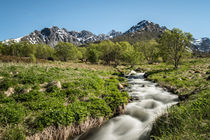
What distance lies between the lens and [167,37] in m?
27.3

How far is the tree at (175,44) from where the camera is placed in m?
26.0

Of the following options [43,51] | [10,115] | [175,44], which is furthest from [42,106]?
[43,51]

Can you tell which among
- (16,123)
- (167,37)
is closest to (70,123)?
(16,123)

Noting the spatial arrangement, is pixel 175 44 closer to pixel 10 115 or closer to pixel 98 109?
pixel 98 109

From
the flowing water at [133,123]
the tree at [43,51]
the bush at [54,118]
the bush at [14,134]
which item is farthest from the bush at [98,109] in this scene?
the tree at [43,51]

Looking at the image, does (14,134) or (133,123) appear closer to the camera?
(14,134)

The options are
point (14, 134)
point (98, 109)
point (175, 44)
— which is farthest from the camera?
point (175, 44)

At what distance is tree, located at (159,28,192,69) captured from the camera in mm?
25978

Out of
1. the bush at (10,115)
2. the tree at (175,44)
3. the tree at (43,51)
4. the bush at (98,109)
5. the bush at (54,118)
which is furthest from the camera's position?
the tree at (43,51)

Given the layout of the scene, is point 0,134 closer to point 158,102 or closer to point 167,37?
point 158,102

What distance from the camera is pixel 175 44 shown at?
26953 mm

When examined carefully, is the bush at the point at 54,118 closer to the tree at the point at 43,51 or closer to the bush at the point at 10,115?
the bush at the point at 10,115

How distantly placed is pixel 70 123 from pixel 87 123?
121 cm

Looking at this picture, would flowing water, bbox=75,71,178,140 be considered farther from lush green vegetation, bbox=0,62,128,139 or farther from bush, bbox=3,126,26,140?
bush, bbox=3,126,26,140
